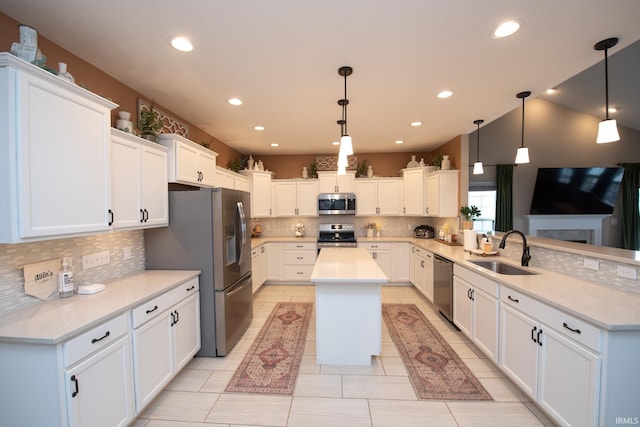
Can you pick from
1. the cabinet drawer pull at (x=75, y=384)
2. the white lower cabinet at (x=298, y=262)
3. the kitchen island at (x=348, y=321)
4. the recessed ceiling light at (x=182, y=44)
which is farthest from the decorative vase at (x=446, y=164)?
the cabinet drawer pull at (x=75, y=384)

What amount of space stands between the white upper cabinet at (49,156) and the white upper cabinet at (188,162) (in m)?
0.82

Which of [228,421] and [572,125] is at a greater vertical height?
[572,125]

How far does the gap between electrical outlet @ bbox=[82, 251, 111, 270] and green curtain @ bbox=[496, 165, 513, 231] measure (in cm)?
672

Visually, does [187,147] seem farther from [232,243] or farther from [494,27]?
[494,27]

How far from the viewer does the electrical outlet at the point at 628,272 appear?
1.73 meters

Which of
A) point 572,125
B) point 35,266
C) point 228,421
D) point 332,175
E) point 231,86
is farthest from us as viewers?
point 572,125

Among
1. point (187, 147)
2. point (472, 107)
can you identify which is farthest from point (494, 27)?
point (187, 147)

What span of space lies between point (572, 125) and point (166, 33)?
776 centimetres

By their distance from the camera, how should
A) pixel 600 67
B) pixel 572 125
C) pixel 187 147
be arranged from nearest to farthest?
pixel 187 147, pixel 600 67, pixel 572 125

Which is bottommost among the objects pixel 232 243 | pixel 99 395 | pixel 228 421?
pixel 228 421

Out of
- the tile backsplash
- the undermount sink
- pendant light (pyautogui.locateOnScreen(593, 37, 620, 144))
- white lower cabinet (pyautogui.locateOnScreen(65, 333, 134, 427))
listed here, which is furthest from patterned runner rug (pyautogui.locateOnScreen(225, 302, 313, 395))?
pendant light (pyautogui.locateOnScreen(593, 37, 620, 144))

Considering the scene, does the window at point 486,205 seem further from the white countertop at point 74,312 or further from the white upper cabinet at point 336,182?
the white countertop at point 74,312

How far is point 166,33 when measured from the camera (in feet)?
5.66

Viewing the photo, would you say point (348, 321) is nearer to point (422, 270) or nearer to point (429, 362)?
point (429, 362)
